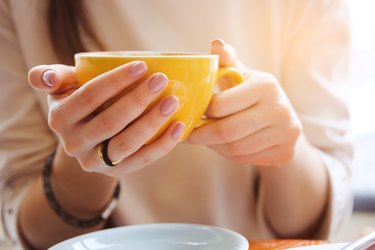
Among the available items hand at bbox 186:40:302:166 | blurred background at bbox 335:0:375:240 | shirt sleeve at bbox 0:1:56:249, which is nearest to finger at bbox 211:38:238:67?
hand at bbox 186:40:302:166

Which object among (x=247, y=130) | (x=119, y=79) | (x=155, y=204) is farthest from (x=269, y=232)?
(x=119, y=79)

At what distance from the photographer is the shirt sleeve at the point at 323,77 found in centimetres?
85

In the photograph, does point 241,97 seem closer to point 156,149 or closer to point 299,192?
point 156,149

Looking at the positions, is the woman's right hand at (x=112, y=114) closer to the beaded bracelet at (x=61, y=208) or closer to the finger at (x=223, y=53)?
the finger at (x=223, y=53)

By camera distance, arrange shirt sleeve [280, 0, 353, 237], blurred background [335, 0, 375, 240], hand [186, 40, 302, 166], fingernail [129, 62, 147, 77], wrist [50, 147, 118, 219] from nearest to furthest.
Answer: fingernail [129, 62, 147, 77], hand [186, 40, 302, 166], wrist [50, 147, 118, 219], shirt sleeve [280, 0, 353, 237], blurred background [335, 0, 375, 240]

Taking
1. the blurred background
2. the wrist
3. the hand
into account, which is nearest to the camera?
the hand

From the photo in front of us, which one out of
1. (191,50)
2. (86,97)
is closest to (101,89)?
(86,97)

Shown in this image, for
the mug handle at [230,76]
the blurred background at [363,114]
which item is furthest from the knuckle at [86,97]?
the blurred background at [363,114]

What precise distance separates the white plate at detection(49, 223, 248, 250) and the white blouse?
284 millimetres

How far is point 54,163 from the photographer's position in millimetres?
760

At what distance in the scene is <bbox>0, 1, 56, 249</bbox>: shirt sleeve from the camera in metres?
0.82

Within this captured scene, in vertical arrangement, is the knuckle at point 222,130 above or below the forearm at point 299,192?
above

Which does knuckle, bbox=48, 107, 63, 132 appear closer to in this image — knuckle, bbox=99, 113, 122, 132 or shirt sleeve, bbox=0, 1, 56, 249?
knuckle, bbox=99, 113, 122, 132

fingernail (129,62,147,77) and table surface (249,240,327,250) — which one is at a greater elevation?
fingernail (129,62,147,77)
